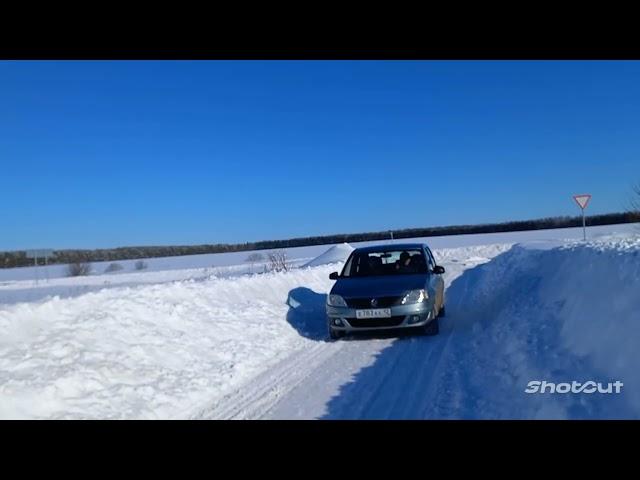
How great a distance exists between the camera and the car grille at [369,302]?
25.2ft

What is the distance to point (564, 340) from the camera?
19.1ft

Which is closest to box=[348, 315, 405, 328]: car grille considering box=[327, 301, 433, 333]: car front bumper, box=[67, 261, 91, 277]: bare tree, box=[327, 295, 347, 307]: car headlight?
box=[327, 301, 433, 333]: car front bumper

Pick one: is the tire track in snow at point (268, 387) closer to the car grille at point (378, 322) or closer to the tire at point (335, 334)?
the tire at point (335, 334)

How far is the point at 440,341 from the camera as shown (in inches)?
292

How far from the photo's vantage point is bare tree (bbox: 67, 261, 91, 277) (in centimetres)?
3878

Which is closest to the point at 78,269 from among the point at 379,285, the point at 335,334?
the point at 335,334

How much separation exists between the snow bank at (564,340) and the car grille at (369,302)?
4.09 feet

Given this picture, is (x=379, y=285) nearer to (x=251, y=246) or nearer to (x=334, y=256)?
(x=334, y=256)

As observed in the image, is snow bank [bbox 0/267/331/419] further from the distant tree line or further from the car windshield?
the distant tree line

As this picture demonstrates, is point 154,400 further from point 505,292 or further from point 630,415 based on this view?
point 505,292

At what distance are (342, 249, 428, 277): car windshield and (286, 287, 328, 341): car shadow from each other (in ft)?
4.61

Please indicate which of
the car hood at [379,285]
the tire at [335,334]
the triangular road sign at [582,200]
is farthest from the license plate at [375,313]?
the triangular road sign at [582,200]
